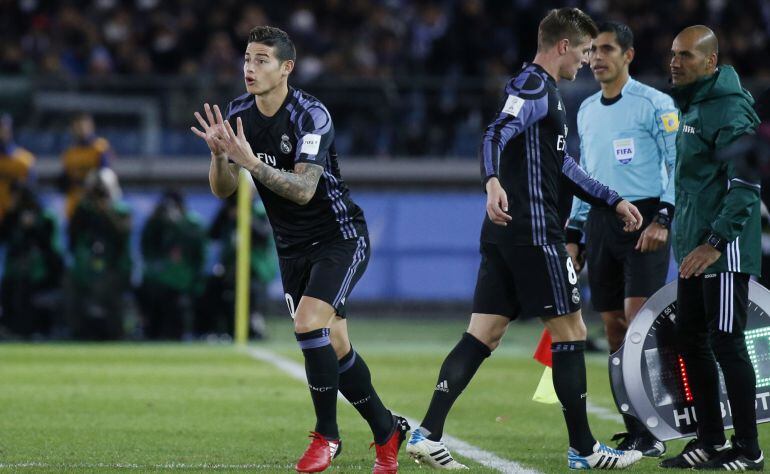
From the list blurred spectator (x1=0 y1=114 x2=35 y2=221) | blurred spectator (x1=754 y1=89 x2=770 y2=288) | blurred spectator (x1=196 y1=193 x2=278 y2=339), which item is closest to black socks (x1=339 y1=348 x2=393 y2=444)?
blurred spectator (x1=754 y1=89 x2=770 y2=288)

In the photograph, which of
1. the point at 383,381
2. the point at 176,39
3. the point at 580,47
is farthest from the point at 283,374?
the point at 176,39

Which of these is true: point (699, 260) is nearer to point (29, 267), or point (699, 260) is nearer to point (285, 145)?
point (285, 145)

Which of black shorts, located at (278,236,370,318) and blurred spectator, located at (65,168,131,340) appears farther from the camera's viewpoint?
blurred spectator, located at (65,168,131,340)

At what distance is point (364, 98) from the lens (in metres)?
19.8

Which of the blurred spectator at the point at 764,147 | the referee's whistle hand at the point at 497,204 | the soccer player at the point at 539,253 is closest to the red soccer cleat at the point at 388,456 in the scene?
the soccer player at the point at 539,253

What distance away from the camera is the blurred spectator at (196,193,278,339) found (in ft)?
53.7

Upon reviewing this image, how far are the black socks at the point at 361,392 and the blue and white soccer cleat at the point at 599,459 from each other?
0.87 metres

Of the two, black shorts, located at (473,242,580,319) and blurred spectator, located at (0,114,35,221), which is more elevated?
black shorts, located at (473,242,580,319)

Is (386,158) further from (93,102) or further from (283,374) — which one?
(283,374)

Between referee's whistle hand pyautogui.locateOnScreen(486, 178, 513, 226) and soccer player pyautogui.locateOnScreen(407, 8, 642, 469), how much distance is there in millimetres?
211

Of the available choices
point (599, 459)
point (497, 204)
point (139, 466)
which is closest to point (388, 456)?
point (599, 459)

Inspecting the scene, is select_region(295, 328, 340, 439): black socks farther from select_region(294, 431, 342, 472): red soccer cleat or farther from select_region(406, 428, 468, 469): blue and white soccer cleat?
select_region(406, 428, 468, 469): blue and white soccer cleat

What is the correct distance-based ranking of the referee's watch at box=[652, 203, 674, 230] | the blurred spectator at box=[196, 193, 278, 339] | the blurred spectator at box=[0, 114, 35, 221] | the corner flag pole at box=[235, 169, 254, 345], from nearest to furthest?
the referee's watch at box=[652, 203, 674, 230], the corner flag pole at box=[235, 169, 254, 345], the blurred spectator at box=[196, 193, 278, 339], the blurred spectator at box=[0, 114, 35, 221]

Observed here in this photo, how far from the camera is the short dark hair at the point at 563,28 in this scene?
21.4 feet
